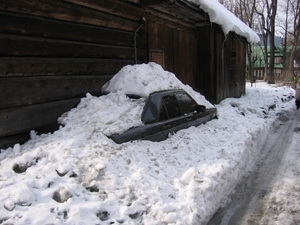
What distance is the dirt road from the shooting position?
378 cm

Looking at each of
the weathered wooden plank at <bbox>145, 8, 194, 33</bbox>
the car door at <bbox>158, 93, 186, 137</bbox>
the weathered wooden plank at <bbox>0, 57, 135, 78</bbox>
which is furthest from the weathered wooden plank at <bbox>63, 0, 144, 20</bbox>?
the car door at <bbox>158, 93, 186, 137</bbox>

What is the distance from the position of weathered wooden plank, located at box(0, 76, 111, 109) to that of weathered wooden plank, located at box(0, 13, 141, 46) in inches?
33.0

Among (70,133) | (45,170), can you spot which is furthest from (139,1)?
(45,170)

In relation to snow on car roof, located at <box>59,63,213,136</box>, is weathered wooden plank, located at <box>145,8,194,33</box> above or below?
above

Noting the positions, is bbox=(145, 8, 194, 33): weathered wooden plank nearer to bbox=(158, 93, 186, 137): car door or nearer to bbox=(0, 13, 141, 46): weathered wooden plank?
bbox=(0, 13, 141, 46): weathered wooden plank

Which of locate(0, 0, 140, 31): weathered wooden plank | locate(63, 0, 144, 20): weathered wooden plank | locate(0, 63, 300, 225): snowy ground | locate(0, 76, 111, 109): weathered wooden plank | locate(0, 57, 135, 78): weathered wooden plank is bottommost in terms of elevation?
locate(0, 63, 300, 225): snowy ground

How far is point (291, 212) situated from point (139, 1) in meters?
6.42

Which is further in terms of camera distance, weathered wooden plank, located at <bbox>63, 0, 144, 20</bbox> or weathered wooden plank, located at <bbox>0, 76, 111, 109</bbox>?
weathered wooden plank, located at <bbox>63, 0, 144, 20</bbox>

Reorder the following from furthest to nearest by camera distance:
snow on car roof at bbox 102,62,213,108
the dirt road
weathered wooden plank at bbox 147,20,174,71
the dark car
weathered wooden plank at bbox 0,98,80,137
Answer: weathered wooden plank at bbox 147,20,174,71
snow on car roof at bbox 102,62,213,108
weathered wooden plank at bbox 0,98,80,137
the dark car
the dirt road

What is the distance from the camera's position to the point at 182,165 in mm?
4562

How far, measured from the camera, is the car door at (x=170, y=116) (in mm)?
5038

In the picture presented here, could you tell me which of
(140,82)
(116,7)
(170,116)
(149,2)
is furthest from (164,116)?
(149,2)

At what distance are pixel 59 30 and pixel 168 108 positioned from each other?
2736 mm

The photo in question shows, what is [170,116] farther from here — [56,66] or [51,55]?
[51,55]
